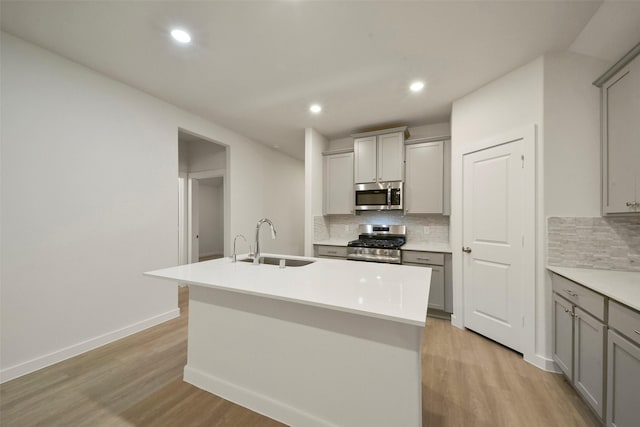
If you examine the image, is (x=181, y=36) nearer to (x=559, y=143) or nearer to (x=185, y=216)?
(x=559, y=143)

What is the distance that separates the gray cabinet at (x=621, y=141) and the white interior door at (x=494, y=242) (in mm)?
505

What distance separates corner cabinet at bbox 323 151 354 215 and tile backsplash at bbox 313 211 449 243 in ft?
0.98

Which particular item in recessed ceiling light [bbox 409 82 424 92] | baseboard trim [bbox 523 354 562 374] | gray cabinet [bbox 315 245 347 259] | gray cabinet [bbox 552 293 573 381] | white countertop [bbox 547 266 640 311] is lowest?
baseboard trim [bbox 523 354 562 374]

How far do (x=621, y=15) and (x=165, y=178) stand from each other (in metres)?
4.25

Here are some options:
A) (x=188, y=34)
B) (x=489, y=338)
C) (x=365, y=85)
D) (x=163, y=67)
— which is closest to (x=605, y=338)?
(x=489, y=338)

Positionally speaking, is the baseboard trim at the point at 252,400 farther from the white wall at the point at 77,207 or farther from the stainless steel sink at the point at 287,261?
the white wall at the point at 77,207

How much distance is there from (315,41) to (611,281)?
8.78ft

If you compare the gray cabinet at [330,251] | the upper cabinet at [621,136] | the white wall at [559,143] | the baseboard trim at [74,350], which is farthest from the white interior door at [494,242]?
the baseboard trim at [74,350]

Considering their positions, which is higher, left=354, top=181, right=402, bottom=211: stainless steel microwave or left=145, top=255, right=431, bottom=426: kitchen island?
left=354, top=181, right=402, bottom=211: stainless steel microwave

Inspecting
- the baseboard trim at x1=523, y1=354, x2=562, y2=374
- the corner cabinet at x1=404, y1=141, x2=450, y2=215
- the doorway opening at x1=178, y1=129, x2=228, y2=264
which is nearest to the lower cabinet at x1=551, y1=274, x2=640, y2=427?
the baseboard trim at x1=523, y1=354, x2=562, y2=374

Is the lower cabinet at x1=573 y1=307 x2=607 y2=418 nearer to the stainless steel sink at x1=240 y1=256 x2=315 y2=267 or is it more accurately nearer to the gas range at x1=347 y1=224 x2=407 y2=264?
the gas range at x1=347 y1=224 x2=407 y2=264

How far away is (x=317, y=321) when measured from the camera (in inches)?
55.8

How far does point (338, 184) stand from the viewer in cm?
397

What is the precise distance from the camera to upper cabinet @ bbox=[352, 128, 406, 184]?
3486 mm
